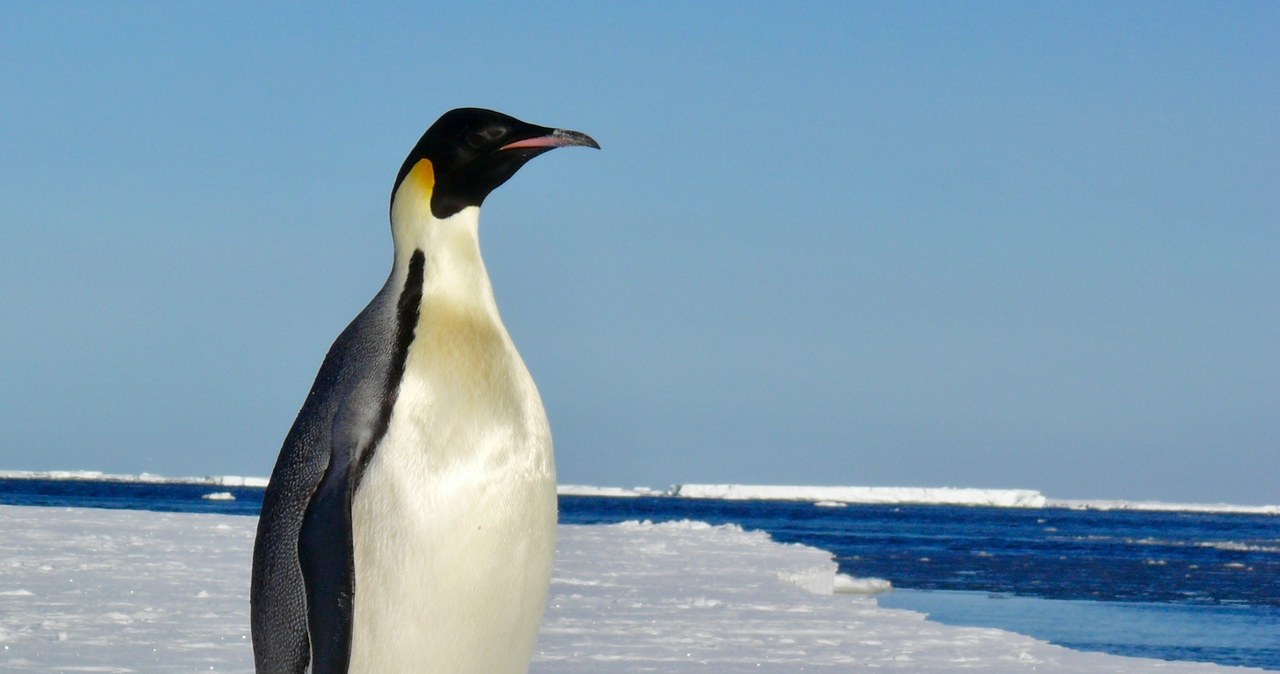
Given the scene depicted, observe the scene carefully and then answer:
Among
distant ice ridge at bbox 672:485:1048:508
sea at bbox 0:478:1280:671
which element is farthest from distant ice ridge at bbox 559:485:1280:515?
sea at bbox 0:478:1280:671

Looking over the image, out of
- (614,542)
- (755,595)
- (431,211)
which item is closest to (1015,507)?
(614,542)

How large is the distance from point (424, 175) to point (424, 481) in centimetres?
70

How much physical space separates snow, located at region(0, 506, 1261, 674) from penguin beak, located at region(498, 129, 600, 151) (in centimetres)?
327

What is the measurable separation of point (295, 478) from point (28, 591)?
20.1ft

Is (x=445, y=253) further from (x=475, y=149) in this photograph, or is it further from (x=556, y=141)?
(x=556, y=141)

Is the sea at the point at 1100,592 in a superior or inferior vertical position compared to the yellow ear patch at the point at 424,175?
inferior

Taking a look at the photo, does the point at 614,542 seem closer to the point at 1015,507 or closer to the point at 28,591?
the point at 28,591

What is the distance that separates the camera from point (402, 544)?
287 centimetres

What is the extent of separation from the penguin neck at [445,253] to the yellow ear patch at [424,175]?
2cm

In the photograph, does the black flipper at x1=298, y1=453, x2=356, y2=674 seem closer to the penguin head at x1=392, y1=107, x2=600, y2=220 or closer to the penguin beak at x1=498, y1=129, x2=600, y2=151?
the penguin head at x1=392, y1=107, x2=600, y2=220

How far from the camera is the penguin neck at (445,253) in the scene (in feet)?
10.0

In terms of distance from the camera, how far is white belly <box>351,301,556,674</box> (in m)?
2.88

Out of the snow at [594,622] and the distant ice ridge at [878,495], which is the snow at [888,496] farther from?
the snow at [594,622]

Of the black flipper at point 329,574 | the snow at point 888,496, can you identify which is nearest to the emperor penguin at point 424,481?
the black flipper at point 329,574
